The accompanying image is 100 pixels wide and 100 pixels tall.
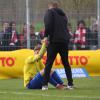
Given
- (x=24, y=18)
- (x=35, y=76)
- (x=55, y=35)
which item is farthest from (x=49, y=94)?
(x=24, y=18)

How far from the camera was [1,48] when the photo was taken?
17828mm

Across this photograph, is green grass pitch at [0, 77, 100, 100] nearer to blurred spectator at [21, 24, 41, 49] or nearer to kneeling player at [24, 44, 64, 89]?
kneeling player at [24, 44, 64, 89]

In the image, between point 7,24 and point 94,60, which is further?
point 7,24

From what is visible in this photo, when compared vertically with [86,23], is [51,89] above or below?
below

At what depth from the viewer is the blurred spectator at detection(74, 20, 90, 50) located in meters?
18.1

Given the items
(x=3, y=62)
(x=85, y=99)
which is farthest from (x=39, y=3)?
(x=85, y=99)

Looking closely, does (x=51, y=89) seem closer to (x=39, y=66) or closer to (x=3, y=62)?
(x=39, y=66)

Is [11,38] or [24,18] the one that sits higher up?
[24,18]

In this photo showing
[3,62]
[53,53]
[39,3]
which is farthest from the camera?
[39,3]

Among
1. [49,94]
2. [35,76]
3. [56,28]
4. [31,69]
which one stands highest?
[56,28]

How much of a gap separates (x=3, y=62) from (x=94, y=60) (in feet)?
8.53

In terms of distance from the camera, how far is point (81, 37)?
18203 mm

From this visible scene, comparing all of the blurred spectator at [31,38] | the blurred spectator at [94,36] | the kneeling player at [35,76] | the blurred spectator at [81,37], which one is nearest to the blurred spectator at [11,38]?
the blurred spectator at [31,38]

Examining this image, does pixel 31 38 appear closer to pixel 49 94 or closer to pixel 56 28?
pixel 56 28
